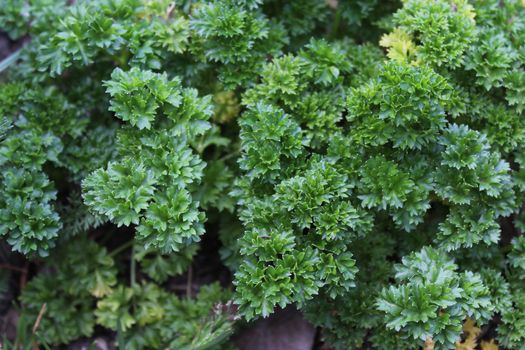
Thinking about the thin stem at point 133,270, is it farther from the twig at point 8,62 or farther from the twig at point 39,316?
the twig at point 8,62

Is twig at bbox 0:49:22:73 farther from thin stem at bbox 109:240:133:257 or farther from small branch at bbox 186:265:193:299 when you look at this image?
small branch at bbox 186:265:193:299

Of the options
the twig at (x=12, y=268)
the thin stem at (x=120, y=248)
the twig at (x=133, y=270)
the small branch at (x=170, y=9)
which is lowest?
the twig at (x=133, y=270)

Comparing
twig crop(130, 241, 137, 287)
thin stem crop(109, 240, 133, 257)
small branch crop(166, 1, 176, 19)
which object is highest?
small branch crop(166, 1, 176, 19)

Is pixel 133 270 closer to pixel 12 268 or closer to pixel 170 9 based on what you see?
pixel 12 268

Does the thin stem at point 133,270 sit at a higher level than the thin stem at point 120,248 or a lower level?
lower

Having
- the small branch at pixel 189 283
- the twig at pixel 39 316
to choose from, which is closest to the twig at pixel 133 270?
the small branch at pixel 189 283

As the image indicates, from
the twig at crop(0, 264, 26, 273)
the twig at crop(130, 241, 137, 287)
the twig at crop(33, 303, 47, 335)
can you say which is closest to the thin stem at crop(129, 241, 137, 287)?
the twig at crop(130, 241, 137, 287)

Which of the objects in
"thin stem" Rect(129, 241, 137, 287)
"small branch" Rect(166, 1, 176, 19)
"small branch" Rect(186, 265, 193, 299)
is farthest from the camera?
"small branch" Rect(186, 265, 193, 299)

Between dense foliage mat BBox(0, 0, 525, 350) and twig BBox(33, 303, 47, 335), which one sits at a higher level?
dense foliage mat BBox(0, 0, 525, 350)
